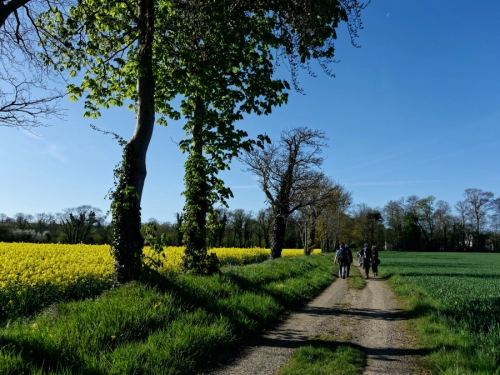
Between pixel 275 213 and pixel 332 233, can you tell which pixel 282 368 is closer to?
pixel 275 213

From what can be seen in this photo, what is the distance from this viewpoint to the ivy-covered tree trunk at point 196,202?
33.9 feet

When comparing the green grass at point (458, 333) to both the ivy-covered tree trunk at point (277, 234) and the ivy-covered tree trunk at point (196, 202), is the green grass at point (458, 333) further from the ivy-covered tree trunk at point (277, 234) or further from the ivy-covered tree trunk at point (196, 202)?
the ivy-covered tree trunk at point (277, 234)

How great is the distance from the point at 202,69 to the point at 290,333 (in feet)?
19.2

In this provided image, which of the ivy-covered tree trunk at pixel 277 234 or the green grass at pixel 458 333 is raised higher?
the ivy-covered tree trunk at pixel 277 234

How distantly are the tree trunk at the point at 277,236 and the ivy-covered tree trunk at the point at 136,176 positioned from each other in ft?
61.4

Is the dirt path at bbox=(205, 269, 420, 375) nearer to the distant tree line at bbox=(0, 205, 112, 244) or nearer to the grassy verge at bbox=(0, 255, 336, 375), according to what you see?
the grassy verge at bbox=(0, 255, 336, 375)

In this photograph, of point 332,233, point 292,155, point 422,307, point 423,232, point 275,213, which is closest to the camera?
point 422,307

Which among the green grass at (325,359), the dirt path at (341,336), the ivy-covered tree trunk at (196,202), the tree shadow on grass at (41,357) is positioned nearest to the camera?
the tree shadow on grass at (41,357)

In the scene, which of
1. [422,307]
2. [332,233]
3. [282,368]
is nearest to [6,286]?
[282,368]

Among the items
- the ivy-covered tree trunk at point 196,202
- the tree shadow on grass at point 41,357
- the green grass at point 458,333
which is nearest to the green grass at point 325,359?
the green grass at point 458,333

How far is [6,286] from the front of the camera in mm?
9391

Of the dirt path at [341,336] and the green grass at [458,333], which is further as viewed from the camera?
the dirt path at [341,336]

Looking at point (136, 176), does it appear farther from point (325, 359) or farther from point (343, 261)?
point (343, 261)

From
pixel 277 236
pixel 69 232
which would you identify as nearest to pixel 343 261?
pixel 277 236
